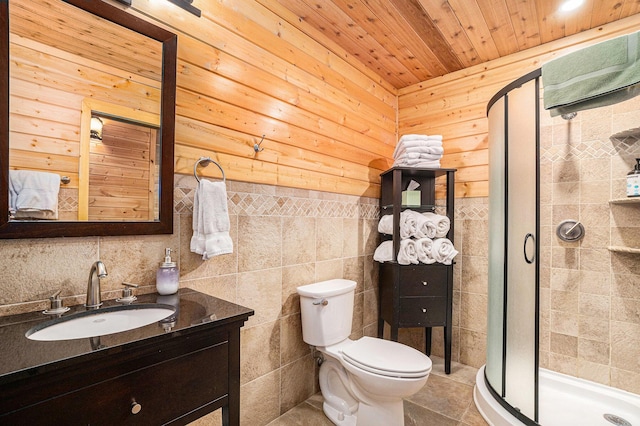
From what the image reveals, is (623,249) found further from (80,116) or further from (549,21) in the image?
(80,116)

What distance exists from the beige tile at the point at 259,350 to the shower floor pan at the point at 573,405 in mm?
1253

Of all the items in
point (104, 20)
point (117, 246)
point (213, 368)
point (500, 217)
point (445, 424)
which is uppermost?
point (104, 20)

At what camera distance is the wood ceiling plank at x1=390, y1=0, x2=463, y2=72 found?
1.88m

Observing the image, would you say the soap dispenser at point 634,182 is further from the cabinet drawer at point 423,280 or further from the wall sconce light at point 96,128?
the wall sconce light at point 96,128

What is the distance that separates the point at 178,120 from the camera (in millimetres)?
1407

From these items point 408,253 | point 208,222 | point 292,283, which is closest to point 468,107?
point 408,253

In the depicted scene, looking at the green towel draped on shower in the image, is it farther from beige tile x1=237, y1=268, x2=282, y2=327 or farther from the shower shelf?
beige tile x1=237, y1=268, x2=282, y2=327

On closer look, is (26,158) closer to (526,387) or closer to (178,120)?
(178,120)

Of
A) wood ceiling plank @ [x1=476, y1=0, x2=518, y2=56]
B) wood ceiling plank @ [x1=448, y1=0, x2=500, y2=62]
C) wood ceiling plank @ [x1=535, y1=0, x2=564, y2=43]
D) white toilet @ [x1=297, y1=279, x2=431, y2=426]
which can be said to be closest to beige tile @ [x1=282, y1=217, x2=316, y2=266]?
white toilet @ [x1=297, y1=279, x2=431, y2=426]

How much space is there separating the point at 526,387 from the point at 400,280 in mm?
899

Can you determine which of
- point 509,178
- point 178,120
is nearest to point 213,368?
point 178,120

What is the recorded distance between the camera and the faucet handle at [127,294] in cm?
116

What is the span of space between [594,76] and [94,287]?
7.31 feet

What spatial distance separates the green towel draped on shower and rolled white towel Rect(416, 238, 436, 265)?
1073 mm
